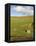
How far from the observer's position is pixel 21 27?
60.9 inches

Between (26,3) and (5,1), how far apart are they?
0.92 ft

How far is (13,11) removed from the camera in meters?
1.51

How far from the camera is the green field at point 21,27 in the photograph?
150 centimetres

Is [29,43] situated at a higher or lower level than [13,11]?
lower

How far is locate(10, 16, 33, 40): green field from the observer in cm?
150

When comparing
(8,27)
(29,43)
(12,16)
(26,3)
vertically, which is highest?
(26,3)

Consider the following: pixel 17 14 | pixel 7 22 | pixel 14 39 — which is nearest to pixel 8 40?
pixel 14 39

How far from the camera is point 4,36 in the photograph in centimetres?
152

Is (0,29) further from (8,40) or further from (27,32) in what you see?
(27,32)

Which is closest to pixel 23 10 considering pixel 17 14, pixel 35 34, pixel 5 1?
pixel 17 14

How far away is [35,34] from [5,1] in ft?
1.93

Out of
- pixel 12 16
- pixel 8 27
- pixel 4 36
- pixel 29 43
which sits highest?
pixel 12 16

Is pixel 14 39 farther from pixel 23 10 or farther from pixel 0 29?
pixel 23 10

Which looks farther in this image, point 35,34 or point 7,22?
point 35,34
